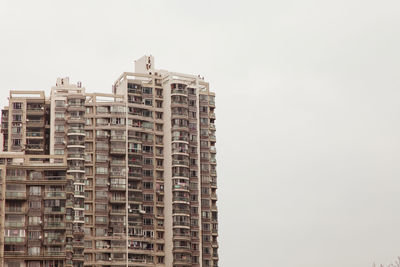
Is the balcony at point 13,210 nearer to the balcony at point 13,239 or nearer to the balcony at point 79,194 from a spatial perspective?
the balcony at point 13,239

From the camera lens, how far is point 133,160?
157m

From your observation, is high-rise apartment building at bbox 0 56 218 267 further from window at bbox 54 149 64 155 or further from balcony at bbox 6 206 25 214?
balcony at bbox 6 206 25 214

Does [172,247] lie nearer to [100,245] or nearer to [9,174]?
[100,245]

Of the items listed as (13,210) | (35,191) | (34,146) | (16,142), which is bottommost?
(13,210)

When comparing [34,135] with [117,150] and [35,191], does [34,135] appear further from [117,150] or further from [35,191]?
[35,191]

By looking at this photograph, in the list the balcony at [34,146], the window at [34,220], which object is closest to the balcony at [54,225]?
the window at [34,220]

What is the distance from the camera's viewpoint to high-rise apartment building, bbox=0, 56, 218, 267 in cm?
15312

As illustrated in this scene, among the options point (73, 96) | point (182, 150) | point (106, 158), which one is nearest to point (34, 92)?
point (73, 96)

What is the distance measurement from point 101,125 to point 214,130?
21265 millimetres

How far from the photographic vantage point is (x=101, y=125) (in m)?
159

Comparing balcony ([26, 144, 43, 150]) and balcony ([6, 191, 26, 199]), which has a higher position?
balcony ([26, 144, 43, 150])

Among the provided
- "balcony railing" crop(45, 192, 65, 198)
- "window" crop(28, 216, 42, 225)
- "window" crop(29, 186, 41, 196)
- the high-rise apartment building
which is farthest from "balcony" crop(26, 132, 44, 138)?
"window" crop(28, 216, 42, 225)

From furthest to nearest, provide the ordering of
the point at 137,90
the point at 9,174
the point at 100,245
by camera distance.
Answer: the point at 137,90
the point at 100,245
the point at 9,174

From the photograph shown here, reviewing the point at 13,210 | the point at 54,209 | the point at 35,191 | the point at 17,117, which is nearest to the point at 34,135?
the point at 17,117
